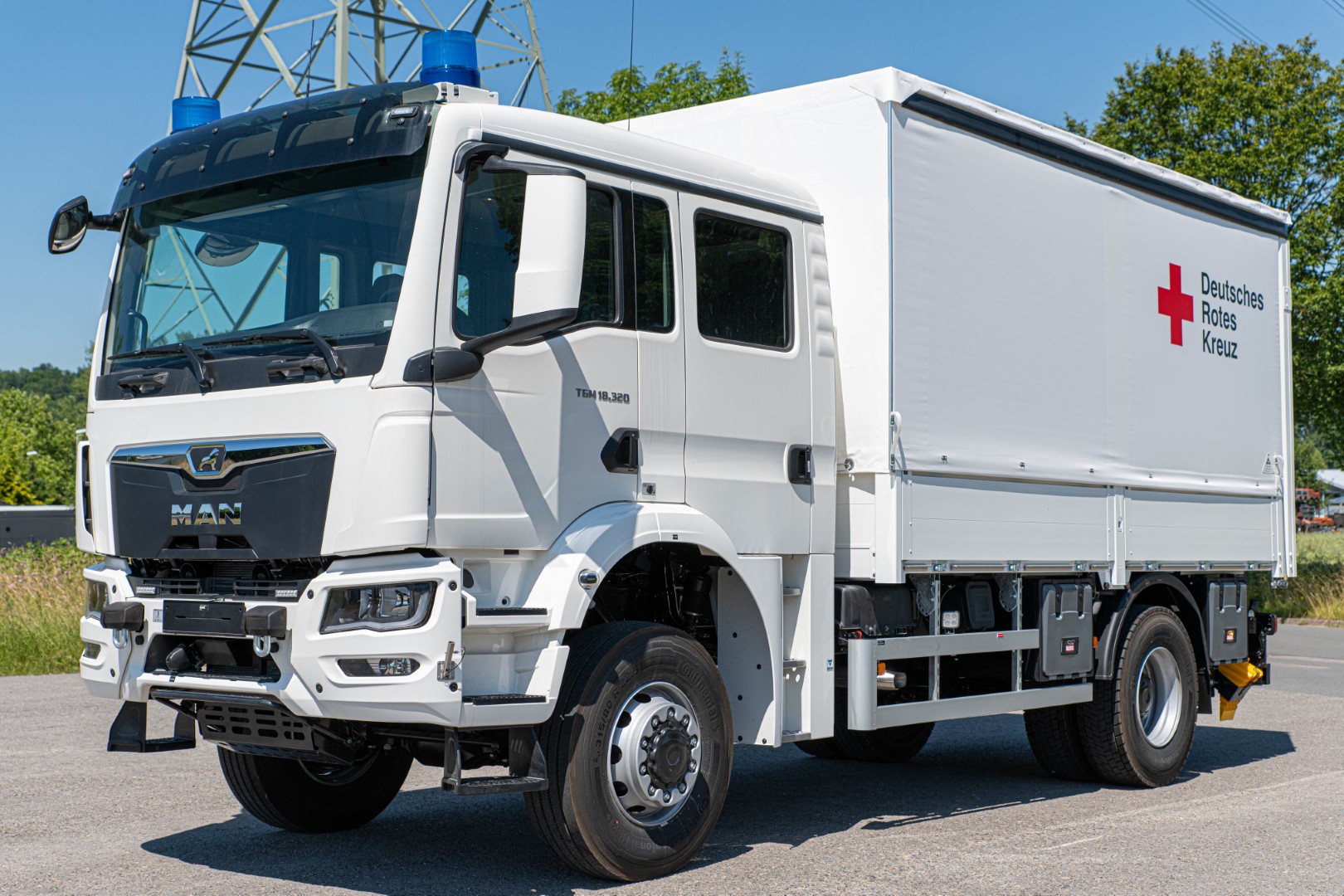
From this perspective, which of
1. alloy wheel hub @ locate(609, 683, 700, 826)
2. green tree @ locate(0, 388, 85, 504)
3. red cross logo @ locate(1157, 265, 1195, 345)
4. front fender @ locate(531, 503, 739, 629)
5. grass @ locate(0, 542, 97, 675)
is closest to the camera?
front fender @ locate(531, 503, 739, 629)

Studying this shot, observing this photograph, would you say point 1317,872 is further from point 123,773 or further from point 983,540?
point 123,773

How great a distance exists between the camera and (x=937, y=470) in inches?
295

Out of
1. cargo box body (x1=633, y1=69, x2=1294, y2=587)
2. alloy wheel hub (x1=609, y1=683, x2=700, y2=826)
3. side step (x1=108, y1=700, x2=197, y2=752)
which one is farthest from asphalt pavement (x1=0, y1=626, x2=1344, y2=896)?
cargo box body (x1=633, y1=69, x2=1294, y2=587)

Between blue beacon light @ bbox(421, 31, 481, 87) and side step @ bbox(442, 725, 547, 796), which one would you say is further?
blue beacon light @ bbox(421, 31, 481, 87)

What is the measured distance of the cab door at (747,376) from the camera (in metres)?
6.52

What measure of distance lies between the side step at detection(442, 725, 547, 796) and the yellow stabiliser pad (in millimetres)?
6066

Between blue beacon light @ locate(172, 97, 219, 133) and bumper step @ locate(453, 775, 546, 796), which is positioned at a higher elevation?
blue beacon light @ locate(172, 97, 219, 133)

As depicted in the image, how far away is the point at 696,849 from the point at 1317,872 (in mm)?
2690

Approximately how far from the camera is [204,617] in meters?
5.72

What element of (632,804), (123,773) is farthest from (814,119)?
(123,773)

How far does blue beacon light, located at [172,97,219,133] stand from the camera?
6746 mm

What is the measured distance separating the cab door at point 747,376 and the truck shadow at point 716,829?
1.59 metres

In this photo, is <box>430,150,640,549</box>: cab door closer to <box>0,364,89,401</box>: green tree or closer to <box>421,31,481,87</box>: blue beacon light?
<box>421,31,481,87</box>: blue beacon light

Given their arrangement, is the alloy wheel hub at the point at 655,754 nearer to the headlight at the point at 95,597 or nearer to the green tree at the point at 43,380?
the headlight at the point at 95,597
